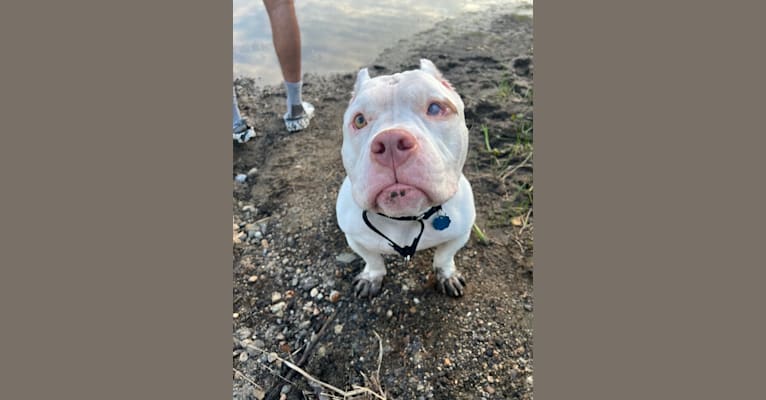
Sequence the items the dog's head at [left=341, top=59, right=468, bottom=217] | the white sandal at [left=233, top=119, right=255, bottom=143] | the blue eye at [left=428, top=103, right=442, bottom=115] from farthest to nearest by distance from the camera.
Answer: the white sandal at [left=233, top=119, right=255, bottom=143]
the blue eye at [left=428, top=103, right=442, bottom=115]
the dog's head at [left=341, top=59, right=468, bottom=217]

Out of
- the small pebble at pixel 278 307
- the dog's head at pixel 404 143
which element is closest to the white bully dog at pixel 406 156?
the dog's head at pixel 404 143

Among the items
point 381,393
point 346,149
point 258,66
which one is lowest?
point 381,393

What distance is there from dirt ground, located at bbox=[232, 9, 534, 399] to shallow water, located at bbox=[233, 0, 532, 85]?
605mm

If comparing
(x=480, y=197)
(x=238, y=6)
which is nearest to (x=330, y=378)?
(x=480, y=197)

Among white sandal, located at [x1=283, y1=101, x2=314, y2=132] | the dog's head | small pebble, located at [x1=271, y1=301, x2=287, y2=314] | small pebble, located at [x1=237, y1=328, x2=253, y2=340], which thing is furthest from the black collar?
white sandal, located at [x1=283, y1=101, x2=314, y2=132]

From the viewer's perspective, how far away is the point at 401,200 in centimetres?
143

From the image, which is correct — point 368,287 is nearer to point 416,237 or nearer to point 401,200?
point 416,237

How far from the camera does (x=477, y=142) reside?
3275 millimetres

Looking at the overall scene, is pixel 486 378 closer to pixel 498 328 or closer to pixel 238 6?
pixel 498 328

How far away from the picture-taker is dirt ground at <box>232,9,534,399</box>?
1943mm

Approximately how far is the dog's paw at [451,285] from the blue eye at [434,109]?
102cm

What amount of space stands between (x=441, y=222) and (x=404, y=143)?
1.93ft

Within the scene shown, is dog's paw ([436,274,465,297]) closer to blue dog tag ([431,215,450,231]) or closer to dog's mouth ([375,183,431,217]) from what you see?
blue dog tag ([431,215,450,231])

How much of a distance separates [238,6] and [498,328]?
281 centimetres
